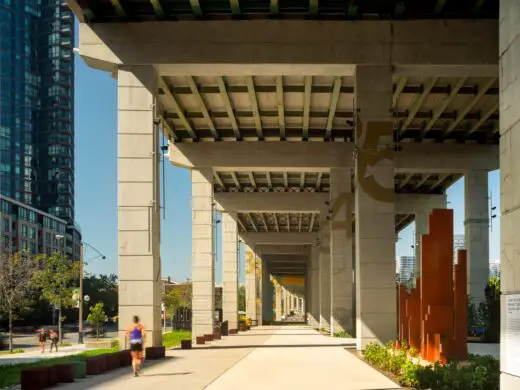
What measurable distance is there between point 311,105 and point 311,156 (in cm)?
611

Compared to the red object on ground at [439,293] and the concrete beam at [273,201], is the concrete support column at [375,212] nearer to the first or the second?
the red object on ground at [439,293]

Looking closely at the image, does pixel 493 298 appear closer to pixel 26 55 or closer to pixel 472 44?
pixel 472 44

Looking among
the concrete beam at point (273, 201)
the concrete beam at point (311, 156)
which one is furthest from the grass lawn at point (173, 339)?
the concrete beam at point (273, 201)

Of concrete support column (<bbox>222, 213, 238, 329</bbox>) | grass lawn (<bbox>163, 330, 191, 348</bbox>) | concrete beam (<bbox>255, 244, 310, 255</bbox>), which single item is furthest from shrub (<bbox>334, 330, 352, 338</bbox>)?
concrete beam (<bbox>255, 244, 310, 255</bbox>)

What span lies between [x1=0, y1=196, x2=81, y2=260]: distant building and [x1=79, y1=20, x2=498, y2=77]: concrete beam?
77.4 m

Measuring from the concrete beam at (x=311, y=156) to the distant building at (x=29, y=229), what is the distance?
6009 centimetres

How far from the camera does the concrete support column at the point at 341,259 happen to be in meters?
47.8

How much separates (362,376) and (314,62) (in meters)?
12.7

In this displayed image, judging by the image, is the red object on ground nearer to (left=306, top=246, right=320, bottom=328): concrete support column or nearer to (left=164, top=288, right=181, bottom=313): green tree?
(left=306, top=246, right=320, bottom=328): concrete support column

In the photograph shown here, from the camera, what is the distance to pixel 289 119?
146 feet

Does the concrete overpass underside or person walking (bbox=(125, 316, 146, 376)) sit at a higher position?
the concrete overpass underside

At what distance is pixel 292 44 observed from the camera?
28656mm

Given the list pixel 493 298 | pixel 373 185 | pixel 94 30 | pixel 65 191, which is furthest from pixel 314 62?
pixel 65 191

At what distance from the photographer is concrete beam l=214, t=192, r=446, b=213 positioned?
6378 cm
